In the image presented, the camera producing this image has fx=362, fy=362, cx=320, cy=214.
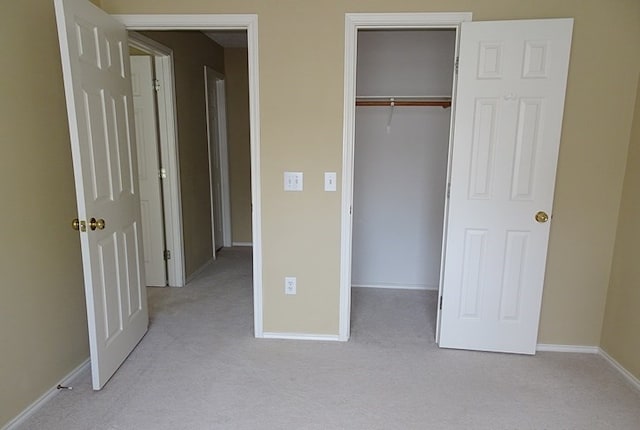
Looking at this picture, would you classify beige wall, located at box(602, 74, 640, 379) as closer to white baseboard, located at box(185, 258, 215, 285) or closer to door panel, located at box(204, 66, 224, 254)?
white baseboard, located at box(185, 258, 215, 285)

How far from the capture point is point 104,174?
6.77 feet

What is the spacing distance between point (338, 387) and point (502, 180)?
64.0 inches

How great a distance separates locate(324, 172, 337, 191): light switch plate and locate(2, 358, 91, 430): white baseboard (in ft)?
6.24

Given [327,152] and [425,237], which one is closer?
[327,152]

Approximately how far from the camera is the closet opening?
329 centimetres

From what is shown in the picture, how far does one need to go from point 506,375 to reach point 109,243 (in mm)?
2535

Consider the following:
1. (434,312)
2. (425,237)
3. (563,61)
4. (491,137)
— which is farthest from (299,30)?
(434,312)

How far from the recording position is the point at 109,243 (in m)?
2.11

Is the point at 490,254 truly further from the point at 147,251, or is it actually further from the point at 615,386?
the point at 147,251

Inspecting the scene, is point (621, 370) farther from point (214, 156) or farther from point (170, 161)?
point (214, 156)

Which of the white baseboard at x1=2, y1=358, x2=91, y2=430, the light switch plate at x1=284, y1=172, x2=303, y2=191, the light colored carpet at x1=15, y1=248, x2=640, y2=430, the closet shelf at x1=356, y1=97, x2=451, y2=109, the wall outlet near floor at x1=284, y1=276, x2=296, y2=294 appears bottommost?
the light colored carpet at x1=15, y1=248, x2=640, y2=430

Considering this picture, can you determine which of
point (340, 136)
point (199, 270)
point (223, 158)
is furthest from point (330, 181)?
point (223, 158)

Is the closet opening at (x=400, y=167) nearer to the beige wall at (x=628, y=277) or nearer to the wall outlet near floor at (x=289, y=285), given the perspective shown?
the wall outlet near floor at (x=289, y=285)

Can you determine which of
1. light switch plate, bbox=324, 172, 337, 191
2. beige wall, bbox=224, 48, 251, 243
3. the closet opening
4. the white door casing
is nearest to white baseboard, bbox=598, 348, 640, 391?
the closet opening
